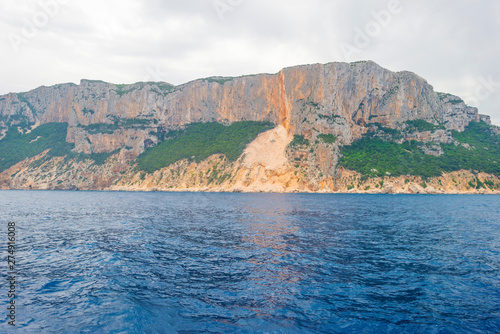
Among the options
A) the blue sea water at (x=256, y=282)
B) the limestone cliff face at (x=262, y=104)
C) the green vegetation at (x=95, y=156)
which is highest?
the limestone cliff face at (x=262, y=104)

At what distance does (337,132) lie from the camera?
127938 millimetres

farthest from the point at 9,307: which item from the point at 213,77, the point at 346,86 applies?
the point at 213,77

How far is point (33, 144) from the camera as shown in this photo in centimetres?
16925

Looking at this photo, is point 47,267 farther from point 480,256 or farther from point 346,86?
point 346,86

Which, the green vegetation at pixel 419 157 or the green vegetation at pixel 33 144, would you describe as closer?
the green vegetation at pixel 419 157

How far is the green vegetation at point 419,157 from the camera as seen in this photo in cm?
10356

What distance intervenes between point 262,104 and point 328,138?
48.8 metres

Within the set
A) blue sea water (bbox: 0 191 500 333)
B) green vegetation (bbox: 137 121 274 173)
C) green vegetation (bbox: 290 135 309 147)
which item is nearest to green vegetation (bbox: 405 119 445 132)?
green vegetation (bbox: 290 135 309 147)

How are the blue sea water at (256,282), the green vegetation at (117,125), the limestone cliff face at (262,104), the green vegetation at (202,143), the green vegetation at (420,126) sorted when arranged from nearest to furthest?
1. the blue sea water at (256,282)
2. the green vegetation at (420,126)
3. the limestone cliff face at (262,104)
4. the green vegetation at (202,143)
5. the green vegetation at (117,125)

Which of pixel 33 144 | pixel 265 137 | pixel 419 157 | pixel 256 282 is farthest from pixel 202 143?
pixel 256 282

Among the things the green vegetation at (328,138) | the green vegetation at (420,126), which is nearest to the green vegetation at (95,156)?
the green vegetation at (328,138)

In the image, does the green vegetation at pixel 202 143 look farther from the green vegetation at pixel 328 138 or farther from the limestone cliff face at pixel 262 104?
the green vegetation at pixel 328 138

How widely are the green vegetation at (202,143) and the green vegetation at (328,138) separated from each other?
3183cm

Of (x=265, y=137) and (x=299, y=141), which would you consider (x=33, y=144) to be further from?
(x=299, y=141)
